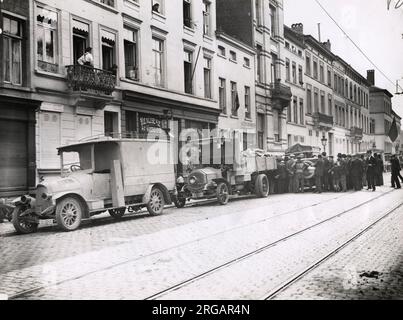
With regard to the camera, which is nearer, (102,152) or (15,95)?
(102,152)

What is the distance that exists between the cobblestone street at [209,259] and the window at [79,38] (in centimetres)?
761

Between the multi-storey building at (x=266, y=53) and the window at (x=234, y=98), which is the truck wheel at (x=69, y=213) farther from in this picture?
the multi-storey building at (x=266, y=53)

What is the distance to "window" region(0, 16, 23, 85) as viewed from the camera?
14.5 metres

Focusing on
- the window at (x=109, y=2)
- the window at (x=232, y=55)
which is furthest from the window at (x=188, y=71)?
the window at (x=109, y=2)

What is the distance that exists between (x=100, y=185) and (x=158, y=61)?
1219 cm

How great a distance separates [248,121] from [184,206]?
50.9 feet

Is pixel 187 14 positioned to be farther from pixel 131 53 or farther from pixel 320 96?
pixel 320 96

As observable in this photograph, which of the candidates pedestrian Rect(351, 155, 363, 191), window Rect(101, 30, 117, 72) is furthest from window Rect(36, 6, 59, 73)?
pedestrian Rect(351, 155, 363, 191)

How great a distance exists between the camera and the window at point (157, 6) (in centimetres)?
2221

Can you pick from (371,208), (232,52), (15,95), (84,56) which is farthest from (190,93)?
(371,208)

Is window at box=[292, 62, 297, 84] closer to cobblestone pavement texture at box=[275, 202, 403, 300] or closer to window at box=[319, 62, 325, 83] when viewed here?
window at box=[319, 62, 325, 83]

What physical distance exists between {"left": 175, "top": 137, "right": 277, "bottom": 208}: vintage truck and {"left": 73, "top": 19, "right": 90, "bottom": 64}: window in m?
5.57
